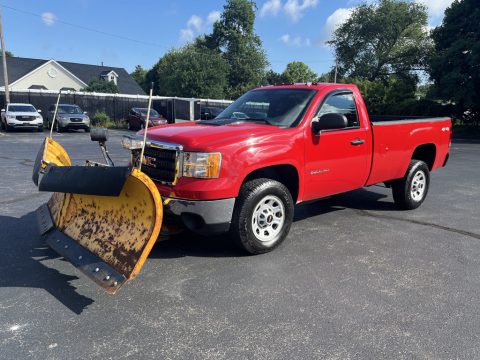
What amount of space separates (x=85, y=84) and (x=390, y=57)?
124 ft

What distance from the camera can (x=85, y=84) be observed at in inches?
2142

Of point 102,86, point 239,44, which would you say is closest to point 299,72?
point 239,44

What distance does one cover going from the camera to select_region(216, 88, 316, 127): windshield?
16.5ft

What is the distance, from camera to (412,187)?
6750mm

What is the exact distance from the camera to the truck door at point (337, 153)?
498cm

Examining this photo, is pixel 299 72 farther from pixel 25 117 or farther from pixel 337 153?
pixel 337 153

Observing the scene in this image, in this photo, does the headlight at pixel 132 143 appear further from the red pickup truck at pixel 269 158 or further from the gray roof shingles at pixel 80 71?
the gray roof shingles at pixel 80 71

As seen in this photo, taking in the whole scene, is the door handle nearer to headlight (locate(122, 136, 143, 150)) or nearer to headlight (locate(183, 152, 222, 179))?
headlight (locate(183, 152, 222, 179))

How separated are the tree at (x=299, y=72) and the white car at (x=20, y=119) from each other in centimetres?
5318

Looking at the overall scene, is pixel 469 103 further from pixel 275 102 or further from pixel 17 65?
pixel 17 65

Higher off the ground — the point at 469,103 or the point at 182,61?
the point at 182,61

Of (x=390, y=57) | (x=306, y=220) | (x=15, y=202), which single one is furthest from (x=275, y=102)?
(x=390, y=57)

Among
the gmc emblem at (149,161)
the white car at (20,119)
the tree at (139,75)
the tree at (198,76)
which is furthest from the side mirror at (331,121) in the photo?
the tree at (139,75)

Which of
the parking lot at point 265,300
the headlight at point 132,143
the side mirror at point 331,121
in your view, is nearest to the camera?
the parking lot at point 265,300
